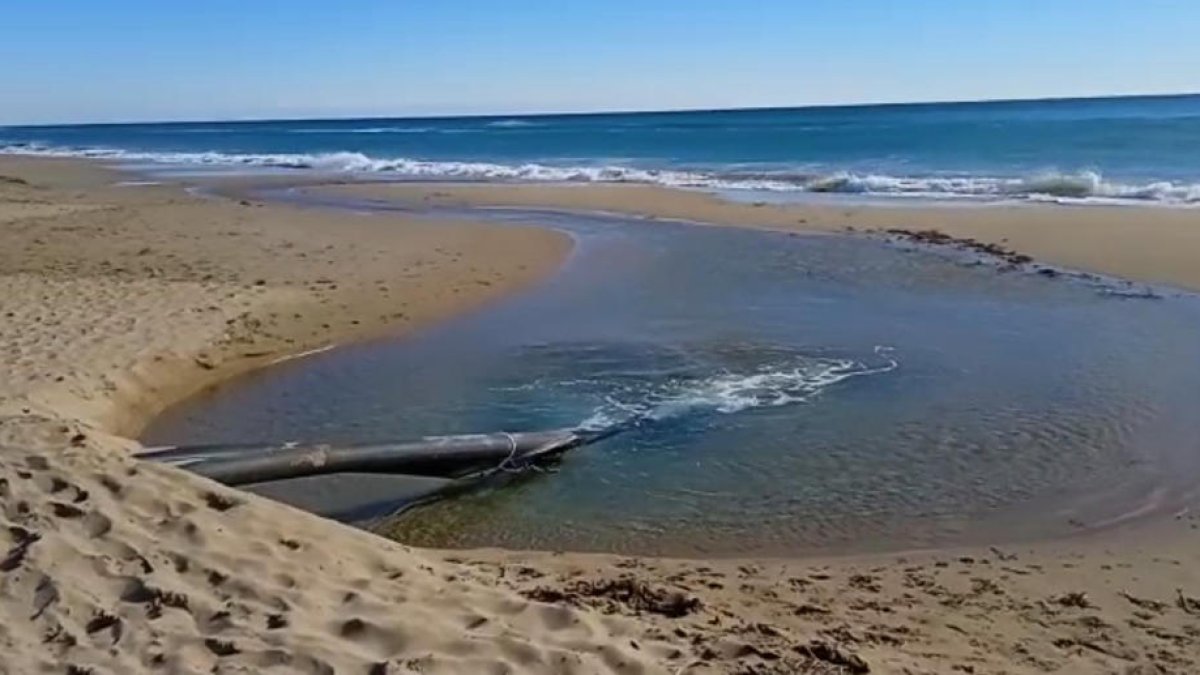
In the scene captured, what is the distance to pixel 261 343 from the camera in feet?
34.8

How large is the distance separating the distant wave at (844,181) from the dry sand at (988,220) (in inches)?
103

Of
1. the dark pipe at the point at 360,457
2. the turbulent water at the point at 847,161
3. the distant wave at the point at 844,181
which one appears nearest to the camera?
the dark pipe at the point at 360,457

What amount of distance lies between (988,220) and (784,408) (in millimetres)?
13183

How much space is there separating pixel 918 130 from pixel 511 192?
141 feet

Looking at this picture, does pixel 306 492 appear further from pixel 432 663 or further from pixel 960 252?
pixel 960 252

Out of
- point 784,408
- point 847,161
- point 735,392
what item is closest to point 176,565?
point 784,408

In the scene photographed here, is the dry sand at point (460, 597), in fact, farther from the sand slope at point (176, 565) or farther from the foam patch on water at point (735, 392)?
the foam patch on water at point (735, 392)

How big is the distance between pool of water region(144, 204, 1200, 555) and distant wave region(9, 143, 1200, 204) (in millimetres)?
11837

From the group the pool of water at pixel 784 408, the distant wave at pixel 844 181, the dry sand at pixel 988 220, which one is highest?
the distant wave at pixel 844 181

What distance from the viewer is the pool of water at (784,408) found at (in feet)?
21.7

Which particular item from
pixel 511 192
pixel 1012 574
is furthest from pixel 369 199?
pixel 1012 574

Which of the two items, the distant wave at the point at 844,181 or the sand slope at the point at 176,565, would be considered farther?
the distant wave at the point at 844,181

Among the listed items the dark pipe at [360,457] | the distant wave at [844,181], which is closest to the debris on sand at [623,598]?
the dark pipe at [360,457]

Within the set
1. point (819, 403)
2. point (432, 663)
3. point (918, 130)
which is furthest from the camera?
point (918, 130)
